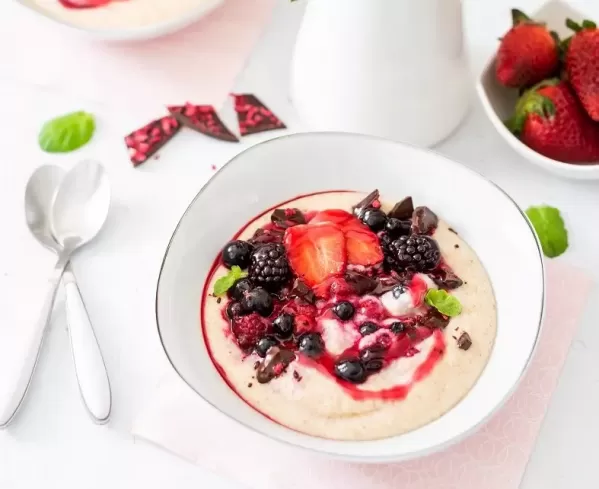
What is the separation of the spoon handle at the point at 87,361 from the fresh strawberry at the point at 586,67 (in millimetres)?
838

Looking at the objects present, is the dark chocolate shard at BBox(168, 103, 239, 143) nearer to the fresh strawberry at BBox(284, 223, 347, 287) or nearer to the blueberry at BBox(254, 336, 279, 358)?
the fresh strawberry at BBox(284, 223, 347, 287)

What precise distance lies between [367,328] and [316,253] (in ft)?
0.45

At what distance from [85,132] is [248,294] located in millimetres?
525

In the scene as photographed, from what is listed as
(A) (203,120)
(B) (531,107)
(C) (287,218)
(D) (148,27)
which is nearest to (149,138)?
(A) (203,120)

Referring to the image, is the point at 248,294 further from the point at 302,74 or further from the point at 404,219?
the point at 302,74

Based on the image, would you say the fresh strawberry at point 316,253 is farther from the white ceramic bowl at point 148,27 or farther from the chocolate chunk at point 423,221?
the white ceramic bowl at point 148,27

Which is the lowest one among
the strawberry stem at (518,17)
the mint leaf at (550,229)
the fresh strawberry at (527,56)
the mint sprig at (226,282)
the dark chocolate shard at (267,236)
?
the mint leaf at (550,229)

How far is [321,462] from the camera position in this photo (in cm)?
92

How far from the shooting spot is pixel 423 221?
1059mm

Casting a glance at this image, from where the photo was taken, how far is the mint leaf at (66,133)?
4.23ft

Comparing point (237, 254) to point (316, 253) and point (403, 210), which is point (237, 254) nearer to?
point (316, 253)

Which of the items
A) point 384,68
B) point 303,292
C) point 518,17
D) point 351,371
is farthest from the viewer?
point 518,17

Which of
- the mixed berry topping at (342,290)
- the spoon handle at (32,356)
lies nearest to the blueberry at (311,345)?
the mixed berry topping at (342,290)

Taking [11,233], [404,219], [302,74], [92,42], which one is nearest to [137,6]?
[92,42]
